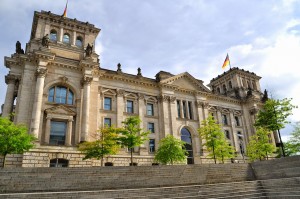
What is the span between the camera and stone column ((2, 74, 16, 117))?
3047 centimetres

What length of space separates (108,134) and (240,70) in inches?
1760

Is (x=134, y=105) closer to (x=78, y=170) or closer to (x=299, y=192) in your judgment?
(x=78, y=170)

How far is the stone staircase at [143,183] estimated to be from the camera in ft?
55.4

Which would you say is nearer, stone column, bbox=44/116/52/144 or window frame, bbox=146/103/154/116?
stone column, bbox=44/116/52/144

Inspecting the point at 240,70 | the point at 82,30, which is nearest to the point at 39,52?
the point at 82,30

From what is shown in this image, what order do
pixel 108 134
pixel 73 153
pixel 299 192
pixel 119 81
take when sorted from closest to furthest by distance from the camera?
pixel 299 192 < pixel 108 134 < pixel 73 153 < pixel 119 81

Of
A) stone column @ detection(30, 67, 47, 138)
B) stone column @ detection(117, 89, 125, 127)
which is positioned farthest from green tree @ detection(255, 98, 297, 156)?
stone column @ detection(30, 67, 47, 138)

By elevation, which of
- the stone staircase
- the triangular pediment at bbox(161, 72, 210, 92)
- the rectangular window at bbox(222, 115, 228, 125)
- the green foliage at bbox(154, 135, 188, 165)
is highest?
the triangular pediment at bbox(161, 72, 210, 92)

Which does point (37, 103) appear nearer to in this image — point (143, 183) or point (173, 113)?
point (143, 183)

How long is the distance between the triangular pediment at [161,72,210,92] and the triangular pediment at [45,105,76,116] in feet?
65.0

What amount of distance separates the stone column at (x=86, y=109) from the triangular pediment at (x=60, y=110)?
1737 mm

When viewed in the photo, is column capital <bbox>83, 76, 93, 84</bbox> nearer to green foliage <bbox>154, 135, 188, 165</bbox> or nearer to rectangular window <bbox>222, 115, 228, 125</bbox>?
green foliage <bbox>154, 135, 188, 165</bbox>

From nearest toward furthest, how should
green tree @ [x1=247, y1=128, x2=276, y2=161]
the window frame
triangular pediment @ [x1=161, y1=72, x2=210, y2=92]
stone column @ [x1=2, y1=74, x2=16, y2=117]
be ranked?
stone column @ [x1=2, y1=74, x2=16, y2=117] < green tree @ [x1=247, y1=128, x2=276, y2=161] < the window frame < triangular pediment @ [x1=161, y1=72, x2=210, y2=92]

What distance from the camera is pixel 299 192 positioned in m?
18.1
